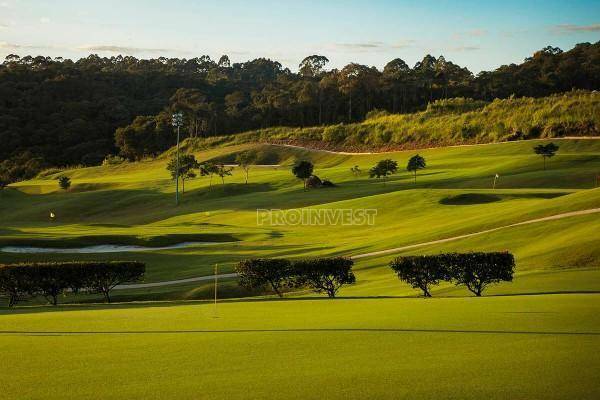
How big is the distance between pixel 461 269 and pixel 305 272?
5.42 metres

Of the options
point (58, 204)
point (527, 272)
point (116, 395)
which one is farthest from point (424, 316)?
point (58, 204)

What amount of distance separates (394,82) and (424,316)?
15699 centimetres

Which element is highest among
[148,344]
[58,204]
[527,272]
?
[148,344]

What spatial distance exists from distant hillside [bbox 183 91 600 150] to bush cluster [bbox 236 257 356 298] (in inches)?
3144

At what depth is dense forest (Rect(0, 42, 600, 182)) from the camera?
147 metres

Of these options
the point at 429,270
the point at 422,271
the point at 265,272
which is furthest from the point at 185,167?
the point at 429,270

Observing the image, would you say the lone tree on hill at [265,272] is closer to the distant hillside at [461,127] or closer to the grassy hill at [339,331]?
the grassy hill at [339,331]

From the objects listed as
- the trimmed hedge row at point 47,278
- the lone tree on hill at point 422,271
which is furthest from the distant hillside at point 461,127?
the trimmed hedge row at point 47,278

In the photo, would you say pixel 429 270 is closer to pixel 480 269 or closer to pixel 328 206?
pixel 480 269

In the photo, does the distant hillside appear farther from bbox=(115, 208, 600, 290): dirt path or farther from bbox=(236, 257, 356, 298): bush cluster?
bbox=(236, 257, 356, 298): bush cluster

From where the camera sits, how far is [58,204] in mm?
93688

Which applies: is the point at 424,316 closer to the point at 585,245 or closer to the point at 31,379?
the point at 31,379

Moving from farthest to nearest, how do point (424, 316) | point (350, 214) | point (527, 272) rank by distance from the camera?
point (350, 214), point (527, 272), point (424, 316)

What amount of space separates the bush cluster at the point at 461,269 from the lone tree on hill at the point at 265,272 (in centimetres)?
416
